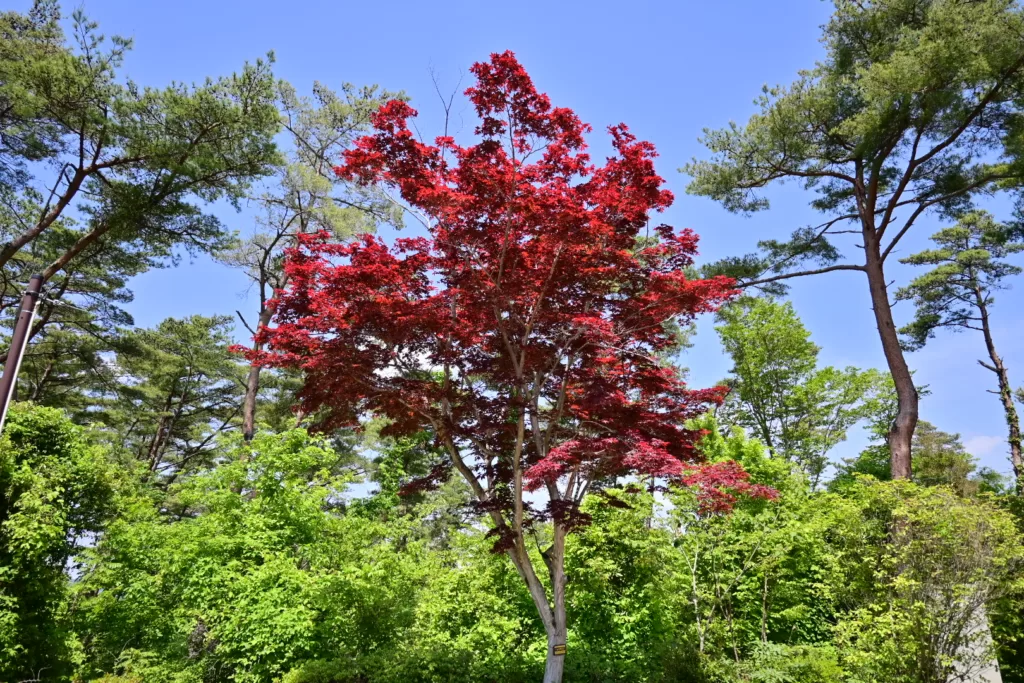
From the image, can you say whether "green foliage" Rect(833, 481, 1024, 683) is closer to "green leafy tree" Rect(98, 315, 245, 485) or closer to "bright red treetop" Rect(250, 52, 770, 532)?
"bright red treetop" Rect(250, 52, 770, 532)

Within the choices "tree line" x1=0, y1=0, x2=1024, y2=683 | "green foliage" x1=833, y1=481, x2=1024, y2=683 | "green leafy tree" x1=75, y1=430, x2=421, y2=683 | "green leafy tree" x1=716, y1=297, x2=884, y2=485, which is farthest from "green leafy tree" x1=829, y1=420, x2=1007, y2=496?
"green leafy tree" x1=75, y1=430, x2=421, y2=683

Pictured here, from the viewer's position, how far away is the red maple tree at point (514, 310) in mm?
6164

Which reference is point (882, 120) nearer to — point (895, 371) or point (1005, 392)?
point (895, 371)

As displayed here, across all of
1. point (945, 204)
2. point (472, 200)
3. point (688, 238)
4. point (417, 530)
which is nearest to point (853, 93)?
point (945, 204)

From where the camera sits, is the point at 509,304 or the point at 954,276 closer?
the point at 509,304

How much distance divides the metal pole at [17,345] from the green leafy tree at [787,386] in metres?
15.8

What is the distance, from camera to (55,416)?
680cm

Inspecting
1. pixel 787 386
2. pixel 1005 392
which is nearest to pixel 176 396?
pixel 787 386

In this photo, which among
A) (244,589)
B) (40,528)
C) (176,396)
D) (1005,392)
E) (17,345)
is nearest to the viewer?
(17,345)

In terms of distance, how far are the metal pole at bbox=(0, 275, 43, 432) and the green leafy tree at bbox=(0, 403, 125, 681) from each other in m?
2.69

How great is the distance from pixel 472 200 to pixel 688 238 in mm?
2551

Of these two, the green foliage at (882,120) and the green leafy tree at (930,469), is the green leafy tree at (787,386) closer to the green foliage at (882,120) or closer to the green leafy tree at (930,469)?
the green leafy tree at (930,469)

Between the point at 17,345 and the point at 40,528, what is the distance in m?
3.09

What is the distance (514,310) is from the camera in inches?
266
